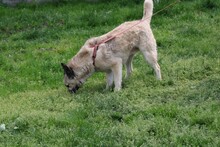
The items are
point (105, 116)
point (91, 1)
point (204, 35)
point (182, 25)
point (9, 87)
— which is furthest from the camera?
point (91, 1)

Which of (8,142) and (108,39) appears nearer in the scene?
(8,142)

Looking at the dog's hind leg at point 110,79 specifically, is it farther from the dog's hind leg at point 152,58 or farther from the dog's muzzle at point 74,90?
the dog's hind leg at point 152,58

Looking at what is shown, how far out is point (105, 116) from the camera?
731cm

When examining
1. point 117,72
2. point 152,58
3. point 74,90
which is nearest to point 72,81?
point 74,90

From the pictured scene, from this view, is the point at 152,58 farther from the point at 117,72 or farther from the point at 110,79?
the point at 110,79

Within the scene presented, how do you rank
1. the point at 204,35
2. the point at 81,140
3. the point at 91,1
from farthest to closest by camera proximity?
1. the point at 91,1
2. the point at 204,35
3. the point at 81,140

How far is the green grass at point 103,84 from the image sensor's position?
21.6 ft

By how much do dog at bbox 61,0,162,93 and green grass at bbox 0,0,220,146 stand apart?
31 cm

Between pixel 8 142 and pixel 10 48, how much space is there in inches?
257

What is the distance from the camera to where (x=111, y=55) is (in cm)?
896

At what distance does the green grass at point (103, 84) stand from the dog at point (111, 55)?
31 centimetres

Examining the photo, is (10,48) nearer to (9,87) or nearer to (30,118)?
(9,87)

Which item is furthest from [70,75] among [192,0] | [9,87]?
[192,0]

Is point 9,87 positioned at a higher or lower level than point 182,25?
lower
